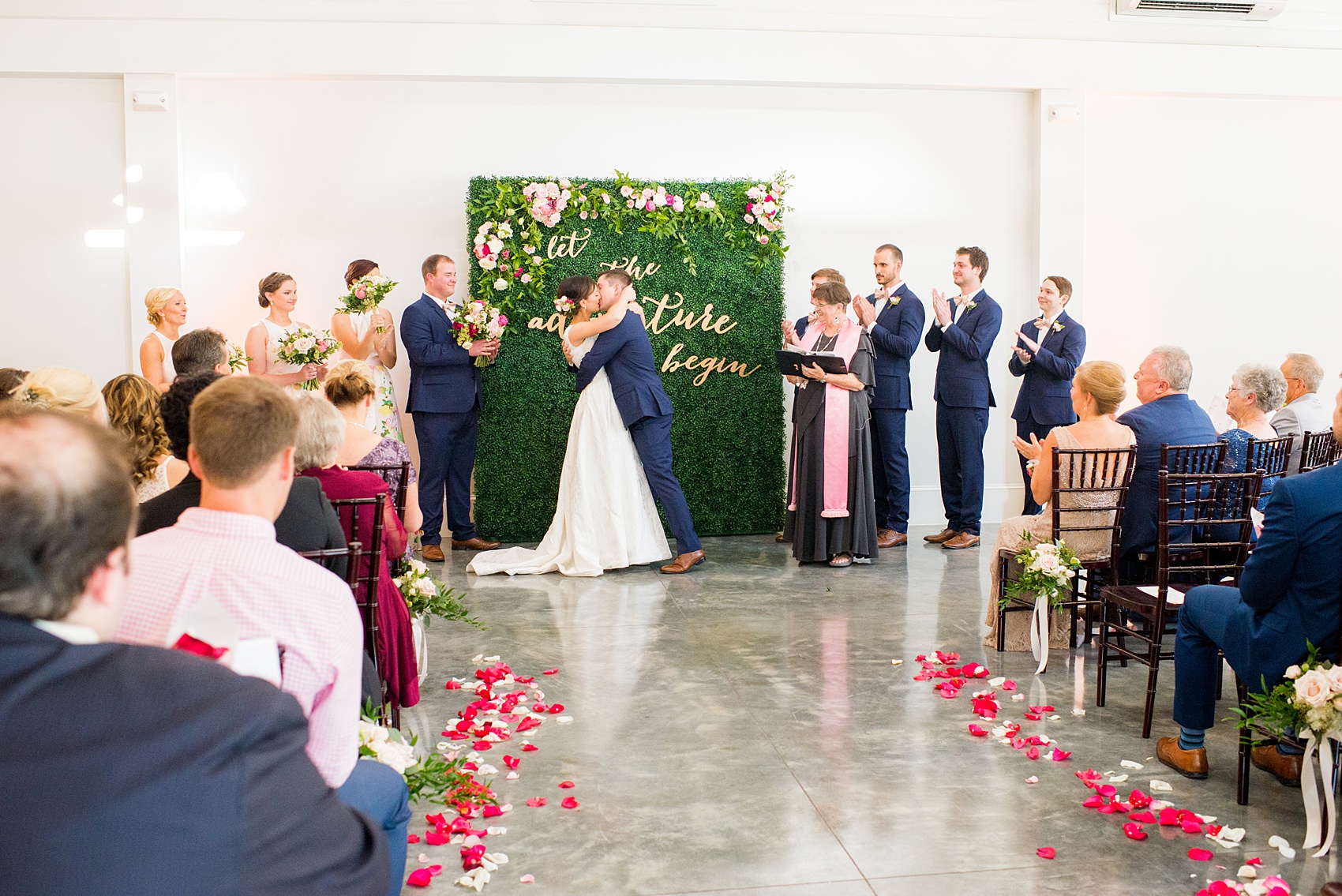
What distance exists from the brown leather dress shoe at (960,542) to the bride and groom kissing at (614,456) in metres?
1.80

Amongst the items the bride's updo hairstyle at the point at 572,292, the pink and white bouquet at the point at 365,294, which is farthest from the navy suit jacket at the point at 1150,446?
the pink and white bouquet at the point at 365,294

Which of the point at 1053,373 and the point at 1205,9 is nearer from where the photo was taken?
the point at 1053,373

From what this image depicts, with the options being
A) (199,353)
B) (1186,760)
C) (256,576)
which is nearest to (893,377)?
(1186,760)

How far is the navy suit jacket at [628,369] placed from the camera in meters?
6.50

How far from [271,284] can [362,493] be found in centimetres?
385

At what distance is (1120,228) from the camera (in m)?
8.46

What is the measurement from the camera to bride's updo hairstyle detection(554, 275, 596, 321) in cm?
694

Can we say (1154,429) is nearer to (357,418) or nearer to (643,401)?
(643,401)

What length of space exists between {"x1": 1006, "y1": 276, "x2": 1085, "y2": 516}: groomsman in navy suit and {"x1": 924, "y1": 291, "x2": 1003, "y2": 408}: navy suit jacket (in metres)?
0.22

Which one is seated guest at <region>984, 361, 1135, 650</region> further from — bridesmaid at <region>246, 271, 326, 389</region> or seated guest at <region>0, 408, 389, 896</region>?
bridesmaid at <region>246, 271, 326, 389</region>

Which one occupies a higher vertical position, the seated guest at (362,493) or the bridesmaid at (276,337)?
the bridesmaid at (276,337)

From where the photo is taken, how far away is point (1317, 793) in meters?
2.88

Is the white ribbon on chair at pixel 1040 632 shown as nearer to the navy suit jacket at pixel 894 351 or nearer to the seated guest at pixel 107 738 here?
the navy suit jacket at pixel 894 351

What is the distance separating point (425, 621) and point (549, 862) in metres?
1.66
